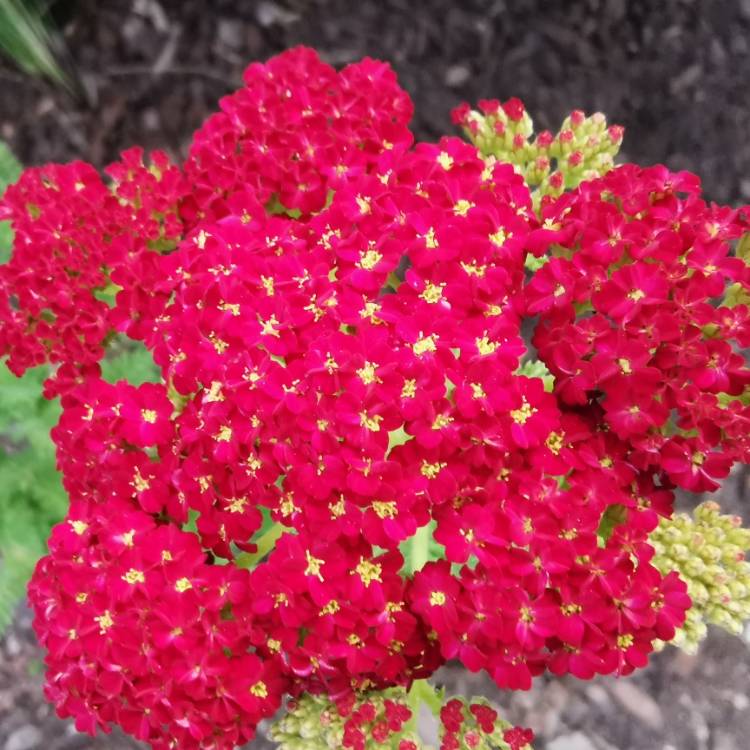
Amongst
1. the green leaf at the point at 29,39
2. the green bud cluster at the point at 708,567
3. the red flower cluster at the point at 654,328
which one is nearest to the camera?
the red flower cluster at the point at 654,328

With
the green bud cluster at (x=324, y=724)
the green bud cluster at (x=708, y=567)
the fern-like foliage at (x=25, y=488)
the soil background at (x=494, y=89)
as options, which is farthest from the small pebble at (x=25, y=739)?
Answer: the green bud cluster at (x=708, y=567)

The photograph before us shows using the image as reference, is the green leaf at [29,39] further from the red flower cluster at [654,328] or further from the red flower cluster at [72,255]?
the red flower cluster at [654,328]

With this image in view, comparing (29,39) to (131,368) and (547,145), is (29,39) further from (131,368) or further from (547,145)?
(547,145)

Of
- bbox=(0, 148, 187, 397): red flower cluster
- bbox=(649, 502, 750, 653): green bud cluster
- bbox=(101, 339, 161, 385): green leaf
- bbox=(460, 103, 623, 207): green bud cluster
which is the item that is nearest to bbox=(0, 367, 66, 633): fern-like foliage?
bbox=(101, 339, 161, 385): green leaf

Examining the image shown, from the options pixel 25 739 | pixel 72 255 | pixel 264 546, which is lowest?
pixel 25 739

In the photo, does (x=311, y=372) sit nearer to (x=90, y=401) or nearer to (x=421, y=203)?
(x=421, y=203)

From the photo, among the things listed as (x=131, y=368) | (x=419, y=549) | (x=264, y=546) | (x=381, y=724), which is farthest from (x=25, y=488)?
(x=381, y=724)

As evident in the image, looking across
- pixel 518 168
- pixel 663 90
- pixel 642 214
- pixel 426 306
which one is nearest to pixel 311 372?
pixel 426 306
